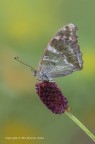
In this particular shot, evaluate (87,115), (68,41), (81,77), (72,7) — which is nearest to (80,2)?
(72,7)

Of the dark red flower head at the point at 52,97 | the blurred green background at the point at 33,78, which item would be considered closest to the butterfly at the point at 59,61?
the dark red flower head at the point at 52,97

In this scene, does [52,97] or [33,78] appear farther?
[33,78]

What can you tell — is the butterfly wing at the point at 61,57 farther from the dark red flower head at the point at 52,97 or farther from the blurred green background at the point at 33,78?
the blurred green background at the point at 33,78

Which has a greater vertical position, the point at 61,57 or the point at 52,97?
the point at 61,57

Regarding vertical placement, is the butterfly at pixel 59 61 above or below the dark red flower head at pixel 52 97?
above

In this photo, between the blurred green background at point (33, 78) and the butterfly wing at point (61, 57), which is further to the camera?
the blurred green background at point (33, 78)

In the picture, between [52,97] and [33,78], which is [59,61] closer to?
[52,97]

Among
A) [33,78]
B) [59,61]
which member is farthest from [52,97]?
[33,78]
